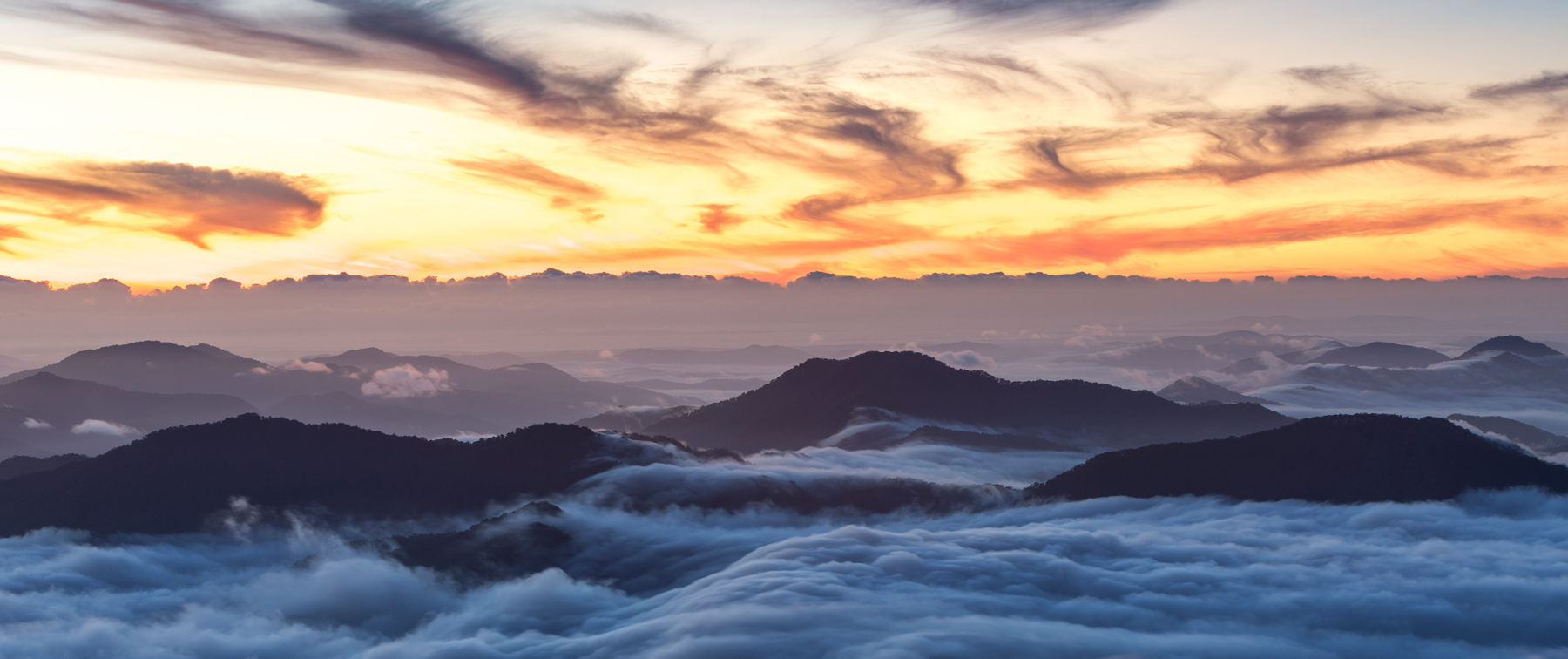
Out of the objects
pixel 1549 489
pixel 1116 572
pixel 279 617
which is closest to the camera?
pixel 1116 572

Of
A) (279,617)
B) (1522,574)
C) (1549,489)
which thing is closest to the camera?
(1522,574)

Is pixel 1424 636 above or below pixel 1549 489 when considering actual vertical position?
below

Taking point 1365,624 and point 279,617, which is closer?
point 1365,624

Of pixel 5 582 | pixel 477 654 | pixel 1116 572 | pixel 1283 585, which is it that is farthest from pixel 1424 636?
pixel 5 582

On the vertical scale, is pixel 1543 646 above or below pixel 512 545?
below

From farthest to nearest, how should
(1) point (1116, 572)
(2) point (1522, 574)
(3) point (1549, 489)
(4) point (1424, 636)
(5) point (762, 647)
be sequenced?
(3) point (1549, 489)
(1) point (1116, 572)
(2) point (1522, 574)
(4) point (1424, 636)
(5) point (762, 647)

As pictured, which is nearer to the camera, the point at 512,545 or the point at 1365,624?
the point at 1365,624

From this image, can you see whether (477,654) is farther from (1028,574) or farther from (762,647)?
(1028,574)

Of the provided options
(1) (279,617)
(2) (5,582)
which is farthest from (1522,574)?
(2) (5,582)

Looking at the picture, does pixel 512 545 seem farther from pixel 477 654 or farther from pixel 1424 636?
pixel 1424 636
